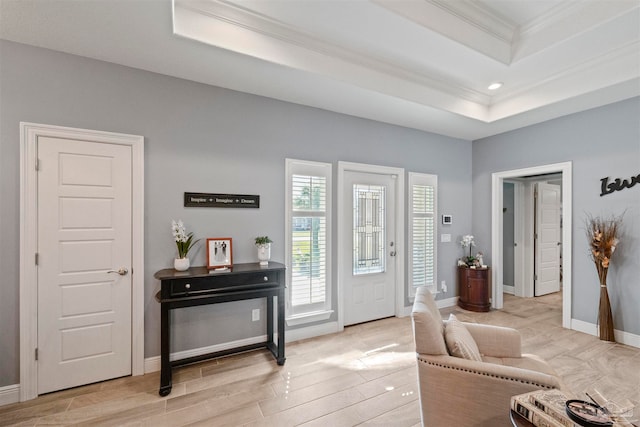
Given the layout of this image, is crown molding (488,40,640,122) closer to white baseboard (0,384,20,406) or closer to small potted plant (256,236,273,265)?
small potted plant (256,236,273,265)

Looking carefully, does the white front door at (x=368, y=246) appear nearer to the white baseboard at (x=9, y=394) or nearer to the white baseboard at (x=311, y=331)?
the white baseboard at (x=311, y=331)

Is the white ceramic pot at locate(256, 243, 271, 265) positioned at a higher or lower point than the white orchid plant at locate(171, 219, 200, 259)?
lower

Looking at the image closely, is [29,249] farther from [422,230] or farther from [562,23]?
[562,23]

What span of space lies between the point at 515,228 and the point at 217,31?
5782mm

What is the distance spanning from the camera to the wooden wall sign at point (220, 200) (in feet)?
9.22

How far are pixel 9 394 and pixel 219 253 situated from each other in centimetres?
186

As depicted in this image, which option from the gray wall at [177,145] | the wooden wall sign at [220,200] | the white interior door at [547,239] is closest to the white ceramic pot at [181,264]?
the gray wall at [177,145]

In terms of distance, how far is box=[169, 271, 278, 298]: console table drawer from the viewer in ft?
7.75

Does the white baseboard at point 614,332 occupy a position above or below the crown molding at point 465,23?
below

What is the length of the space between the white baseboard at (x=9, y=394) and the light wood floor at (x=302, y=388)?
0.24 ft

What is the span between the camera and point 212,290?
8.16 feet

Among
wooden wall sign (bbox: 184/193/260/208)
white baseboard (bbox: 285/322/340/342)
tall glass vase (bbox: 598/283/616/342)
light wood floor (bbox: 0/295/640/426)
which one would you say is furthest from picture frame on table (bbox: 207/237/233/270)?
tall glass vase (bbox: 598/283/616/342)

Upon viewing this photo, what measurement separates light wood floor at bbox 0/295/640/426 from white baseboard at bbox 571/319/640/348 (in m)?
0.10

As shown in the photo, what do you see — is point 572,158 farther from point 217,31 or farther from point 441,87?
point 217,31
